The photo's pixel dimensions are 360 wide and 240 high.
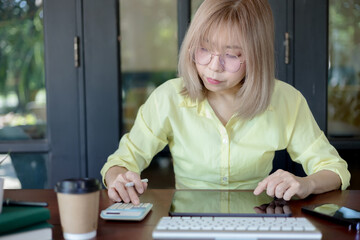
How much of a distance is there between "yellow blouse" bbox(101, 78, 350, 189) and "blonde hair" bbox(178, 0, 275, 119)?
0.06 metres

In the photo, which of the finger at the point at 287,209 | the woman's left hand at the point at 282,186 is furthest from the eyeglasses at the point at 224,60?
the finger at the point at 287,209

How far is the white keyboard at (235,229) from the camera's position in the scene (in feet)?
3.14

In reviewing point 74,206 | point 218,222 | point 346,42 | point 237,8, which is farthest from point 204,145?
point 346,42

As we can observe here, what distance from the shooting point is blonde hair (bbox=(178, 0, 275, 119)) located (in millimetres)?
1518

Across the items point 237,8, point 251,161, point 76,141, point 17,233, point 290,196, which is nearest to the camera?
point 17,233

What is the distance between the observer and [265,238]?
0.96 meters

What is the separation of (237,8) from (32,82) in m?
1.10

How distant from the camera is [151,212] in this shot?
123 centimetres

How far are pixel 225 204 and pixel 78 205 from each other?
1.46ft

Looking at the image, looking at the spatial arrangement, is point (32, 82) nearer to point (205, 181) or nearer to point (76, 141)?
point (76, 141)

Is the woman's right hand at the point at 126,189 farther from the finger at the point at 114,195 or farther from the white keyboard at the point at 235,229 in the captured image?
the white keyboard at the point at 235,229

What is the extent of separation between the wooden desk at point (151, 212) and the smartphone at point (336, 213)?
0.6 inches

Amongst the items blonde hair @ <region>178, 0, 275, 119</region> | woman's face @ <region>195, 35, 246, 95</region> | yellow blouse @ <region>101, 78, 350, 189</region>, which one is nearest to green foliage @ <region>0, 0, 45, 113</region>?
yellow blouse @ <region>101, 78, 350, 189</region>

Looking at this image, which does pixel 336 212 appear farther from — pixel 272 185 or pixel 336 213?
pixel 272 185
